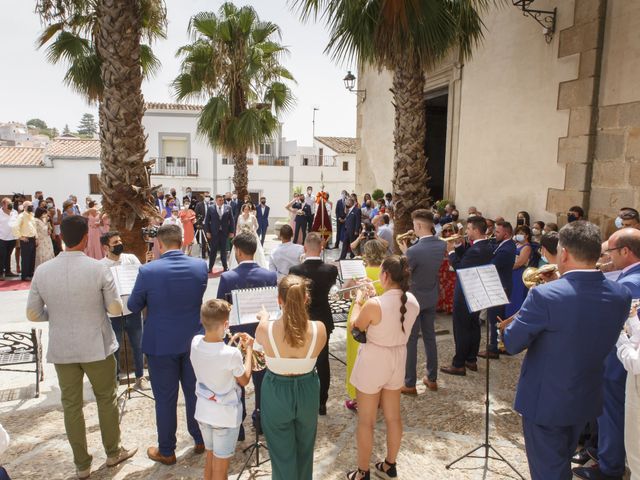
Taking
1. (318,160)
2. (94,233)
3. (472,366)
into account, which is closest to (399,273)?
(472,366)

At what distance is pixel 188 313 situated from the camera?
147 inches

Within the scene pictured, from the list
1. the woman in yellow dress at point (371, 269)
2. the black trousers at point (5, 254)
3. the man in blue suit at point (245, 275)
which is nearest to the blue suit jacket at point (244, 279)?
the man in blue suit at point (245, 275)

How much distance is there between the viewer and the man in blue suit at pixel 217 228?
11.5 metres

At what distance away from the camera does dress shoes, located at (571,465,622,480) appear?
11.7 ft

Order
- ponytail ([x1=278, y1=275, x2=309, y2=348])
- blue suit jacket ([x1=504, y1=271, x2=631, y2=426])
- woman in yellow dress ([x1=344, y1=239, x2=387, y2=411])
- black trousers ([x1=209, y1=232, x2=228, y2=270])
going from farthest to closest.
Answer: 1. black trousers ([x1=209, y1=232, x2=228, y2=270])
2. woman in yellow dress ([x1=344, y1=239, x2=387, y2=411])
3. ponytail ([x1=278, y1=275, x2=309, y2=348])
4. blue suit jacket ([x1=504, y1=271, x2=631, y2=426])

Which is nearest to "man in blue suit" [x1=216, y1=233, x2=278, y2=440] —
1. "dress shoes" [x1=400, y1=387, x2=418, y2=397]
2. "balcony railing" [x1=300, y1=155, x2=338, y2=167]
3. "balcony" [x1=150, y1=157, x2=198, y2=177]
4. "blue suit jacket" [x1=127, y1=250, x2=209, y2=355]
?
"blue suit jacket" [x1=127, y1=250, x2=209, y2=355]

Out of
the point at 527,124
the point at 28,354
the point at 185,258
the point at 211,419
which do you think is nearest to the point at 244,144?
the point at 527,124

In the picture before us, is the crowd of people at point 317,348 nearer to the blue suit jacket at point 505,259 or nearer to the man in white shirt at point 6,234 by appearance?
the blue suit jacket at point 505,259

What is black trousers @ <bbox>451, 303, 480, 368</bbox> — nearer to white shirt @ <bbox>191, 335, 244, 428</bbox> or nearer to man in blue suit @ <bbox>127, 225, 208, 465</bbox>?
man in blue suit @ <bbox>127, 225, 208, 465</bbox>

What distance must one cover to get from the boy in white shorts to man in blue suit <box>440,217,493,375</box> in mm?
3081

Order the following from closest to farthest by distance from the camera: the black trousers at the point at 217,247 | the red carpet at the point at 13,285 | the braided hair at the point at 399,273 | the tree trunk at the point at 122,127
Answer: the braided hair at the point at 399,273 < the tree trunk at the point at 122,127 < the red carpet at the point at 13,285 < the black trousers at the point at 217,247

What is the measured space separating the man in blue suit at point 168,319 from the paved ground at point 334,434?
1.49 ft

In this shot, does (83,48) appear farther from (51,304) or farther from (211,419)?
(211,419)

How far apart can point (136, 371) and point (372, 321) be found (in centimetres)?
325
